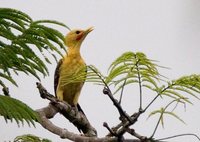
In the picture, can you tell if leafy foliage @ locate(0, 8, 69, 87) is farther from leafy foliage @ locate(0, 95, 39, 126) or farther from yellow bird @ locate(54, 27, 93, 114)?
yellow bird @ locate(54, 27, 93, 114)

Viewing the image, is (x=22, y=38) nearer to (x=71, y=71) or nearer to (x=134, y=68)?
(x=134, y=68)

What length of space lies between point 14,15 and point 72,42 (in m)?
0.72

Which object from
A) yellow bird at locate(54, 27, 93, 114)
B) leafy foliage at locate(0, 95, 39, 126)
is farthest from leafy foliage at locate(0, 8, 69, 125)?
yellow bird at locate(54, 27, 93, 114)

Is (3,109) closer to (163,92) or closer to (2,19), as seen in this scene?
(2,19)

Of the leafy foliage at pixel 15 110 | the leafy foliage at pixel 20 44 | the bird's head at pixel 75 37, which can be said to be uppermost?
the bird's head at pixel 75 37

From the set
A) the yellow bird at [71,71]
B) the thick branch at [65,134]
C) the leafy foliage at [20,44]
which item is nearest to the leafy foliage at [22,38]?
the leafy foliage at [20,44]

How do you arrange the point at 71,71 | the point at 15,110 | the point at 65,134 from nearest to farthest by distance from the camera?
the point at 15,110 → the point at 65,134 → the point at 71,71

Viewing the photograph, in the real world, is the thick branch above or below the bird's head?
below

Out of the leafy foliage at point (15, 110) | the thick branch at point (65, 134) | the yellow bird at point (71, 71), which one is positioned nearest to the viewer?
the leafy foliage at point (15, 110)

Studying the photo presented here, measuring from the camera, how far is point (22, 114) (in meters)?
0.35

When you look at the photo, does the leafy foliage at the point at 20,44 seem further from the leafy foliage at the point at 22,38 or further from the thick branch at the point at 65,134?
the thick branch at the point at 65,134

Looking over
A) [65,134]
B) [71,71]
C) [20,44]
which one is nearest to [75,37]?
[71,71]

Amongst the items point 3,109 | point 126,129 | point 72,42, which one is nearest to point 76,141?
point 126,129

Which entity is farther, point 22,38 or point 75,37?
point 75,37
